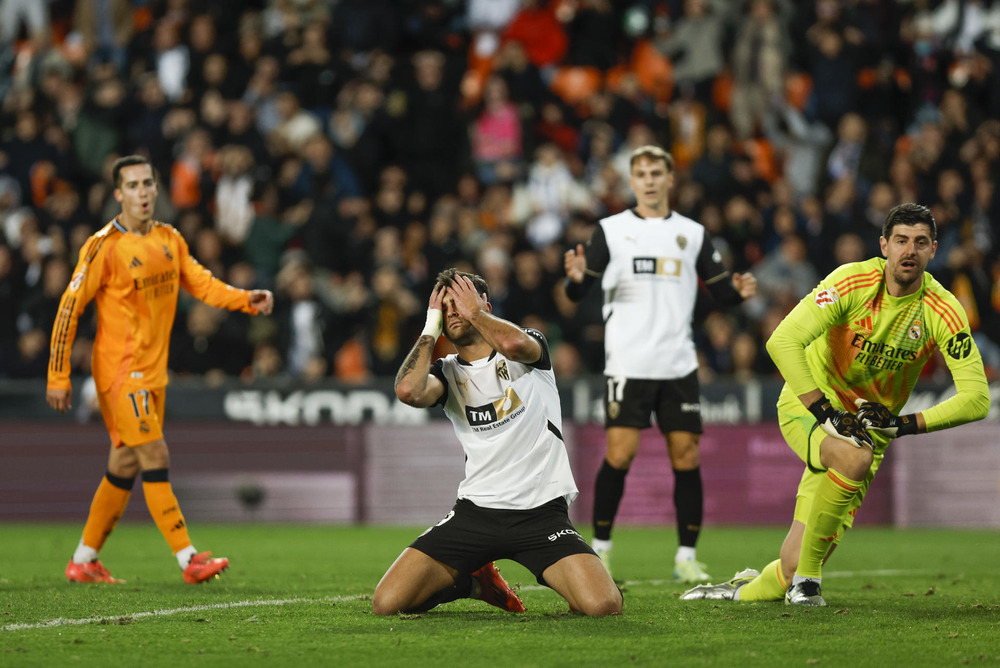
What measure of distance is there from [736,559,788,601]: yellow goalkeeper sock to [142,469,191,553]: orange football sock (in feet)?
11.1

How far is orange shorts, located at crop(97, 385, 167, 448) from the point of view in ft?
27.4

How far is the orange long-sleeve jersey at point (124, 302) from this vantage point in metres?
8.34

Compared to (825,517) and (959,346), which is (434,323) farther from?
(959,346)

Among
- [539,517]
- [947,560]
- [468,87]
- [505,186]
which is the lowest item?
[947,560]

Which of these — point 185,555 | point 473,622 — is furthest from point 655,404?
point 185,555

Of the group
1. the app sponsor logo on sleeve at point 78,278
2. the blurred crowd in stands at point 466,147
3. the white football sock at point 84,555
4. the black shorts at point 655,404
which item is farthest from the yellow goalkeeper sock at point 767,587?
the blurred crowd in stands at point 466,147

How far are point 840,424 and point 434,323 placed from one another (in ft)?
6.64

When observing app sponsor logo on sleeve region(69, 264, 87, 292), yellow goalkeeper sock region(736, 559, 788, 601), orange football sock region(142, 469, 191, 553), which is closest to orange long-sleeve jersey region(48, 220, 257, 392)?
app sponsor logo on sleeve region(69, 264, 87, 292)

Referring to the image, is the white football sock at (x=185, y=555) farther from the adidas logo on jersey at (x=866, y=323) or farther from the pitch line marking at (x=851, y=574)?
the adidas logo on jersey at (x=866, y=323)

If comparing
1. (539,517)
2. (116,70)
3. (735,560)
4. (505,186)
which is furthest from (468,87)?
(539,517)

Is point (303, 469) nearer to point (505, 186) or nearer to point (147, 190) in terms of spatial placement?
point (505, 186)

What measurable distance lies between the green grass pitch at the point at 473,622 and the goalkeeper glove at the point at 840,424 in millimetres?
860

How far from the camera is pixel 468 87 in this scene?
A: 58.9 ft

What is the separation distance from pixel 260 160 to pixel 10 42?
513 cm
